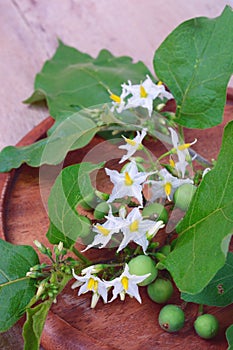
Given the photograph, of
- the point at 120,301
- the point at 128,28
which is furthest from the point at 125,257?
the point at 128,28

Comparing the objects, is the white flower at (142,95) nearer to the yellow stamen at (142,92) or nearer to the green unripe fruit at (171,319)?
the yellow stamen at (142,92)

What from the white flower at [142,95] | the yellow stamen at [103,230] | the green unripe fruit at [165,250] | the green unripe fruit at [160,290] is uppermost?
the white flower at [142,95]

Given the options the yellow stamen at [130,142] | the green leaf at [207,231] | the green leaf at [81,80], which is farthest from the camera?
the green leaf at [81,80]

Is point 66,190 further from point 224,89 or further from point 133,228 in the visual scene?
point 224,89

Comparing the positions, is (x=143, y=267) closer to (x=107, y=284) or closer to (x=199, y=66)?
(x=107, y=284)

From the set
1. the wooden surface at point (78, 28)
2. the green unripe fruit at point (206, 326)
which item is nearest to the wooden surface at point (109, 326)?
the green unripe fruit at point (206, 326)

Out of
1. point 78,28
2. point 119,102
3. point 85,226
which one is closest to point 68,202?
point 85,226

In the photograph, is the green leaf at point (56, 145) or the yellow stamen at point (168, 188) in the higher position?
the green leaf at point (56, 145)
